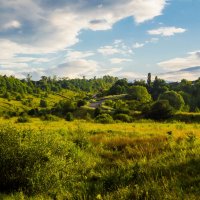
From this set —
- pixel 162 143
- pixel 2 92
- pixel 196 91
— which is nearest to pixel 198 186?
pixel 162 143

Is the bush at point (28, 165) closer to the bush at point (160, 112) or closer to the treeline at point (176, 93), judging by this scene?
the bush at point (160, 112)

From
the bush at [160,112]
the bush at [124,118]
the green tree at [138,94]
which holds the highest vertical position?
the green tree at [138,94]

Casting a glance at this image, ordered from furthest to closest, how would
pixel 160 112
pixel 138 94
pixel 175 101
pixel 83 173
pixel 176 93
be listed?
pixel 138 94
pixel 176 93
pixel 175 101
pixel 160 112
pixel 83 173

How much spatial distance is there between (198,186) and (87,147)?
9419 millimetres

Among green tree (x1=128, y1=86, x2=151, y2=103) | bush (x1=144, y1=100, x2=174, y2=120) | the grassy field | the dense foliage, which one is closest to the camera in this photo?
the grassy field

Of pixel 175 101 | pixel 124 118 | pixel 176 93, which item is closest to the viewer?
pixel 124 118

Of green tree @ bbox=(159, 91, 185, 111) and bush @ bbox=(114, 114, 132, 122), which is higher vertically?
green tree @ bbox=(159, 91, 185, 111)

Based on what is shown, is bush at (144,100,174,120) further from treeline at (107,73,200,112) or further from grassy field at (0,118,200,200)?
grassy field at (0,118,200,200)

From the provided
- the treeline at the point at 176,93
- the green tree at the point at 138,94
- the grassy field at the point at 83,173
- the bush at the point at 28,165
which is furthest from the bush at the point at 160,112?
the green tree at the point at 138,94

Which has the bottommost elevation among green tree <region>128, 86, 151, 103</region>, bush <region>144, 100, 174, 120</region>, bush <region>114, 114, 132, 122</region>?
bush <region>114, 114, 132, 122</region>

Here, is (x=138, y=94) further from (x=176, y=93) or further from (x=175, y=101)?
(x=175, y=101)

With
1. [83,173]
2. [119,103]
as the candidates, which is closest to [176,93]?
[119,103]

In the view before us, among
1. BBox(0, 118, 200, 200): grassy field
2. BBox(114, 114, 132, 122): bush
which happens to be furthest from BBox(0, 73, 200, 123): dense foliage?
BBox(0, 118, 200, 200): grassy field

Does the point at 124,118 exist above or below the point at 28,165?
below
